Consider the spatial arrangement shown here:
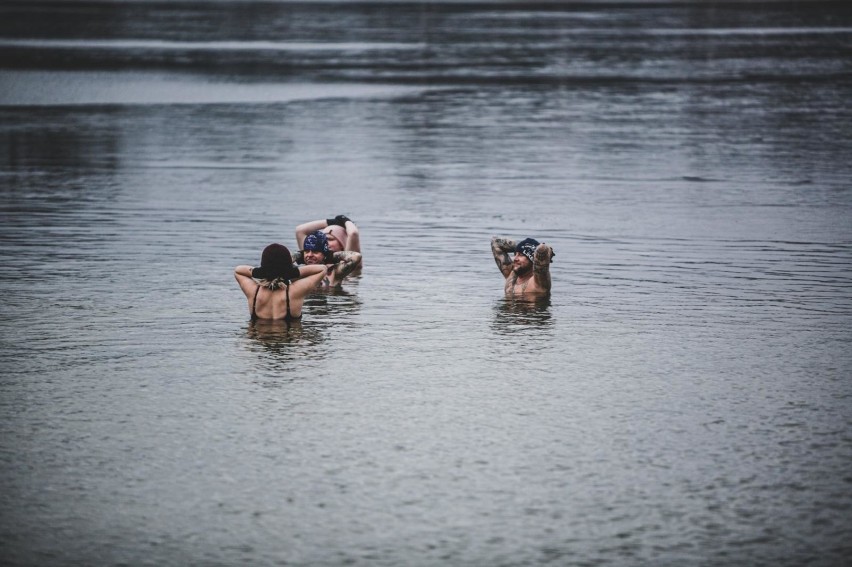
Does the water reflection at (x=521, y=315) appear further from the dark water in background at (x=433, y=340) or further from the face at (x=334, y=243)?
the face at (x=334, y=243)

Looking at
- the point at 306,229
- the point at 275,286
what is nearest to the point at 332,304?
the point at 275,286

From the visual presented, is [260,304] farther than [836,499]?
Yes

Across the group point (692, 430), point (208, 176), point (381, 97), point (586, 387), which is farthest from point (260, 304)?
point (381, 97)

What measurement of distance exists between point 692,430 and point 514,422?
4.07ft

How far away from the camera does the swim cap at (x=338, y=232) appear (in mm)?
15688

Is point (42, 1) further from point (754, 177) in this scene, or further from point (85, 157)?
point (754, 177)

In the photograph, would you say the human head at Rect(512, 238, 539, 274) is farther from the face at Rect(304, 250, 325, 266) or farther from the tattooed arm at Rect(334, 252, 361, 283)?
the face at Rect(304, 250, 325, 266)

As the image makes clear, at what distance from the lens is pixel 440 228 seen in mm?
18609

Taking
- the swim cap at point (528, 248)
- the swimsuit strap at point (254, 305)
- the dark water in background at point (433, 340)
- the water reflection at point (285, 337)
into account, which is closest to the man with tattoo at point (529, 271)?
the swim cap at point (528, 248)

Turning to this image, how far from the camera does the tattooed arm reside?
48.9 ft

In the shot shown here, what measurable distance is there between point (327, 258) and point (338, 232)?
2.72 feet

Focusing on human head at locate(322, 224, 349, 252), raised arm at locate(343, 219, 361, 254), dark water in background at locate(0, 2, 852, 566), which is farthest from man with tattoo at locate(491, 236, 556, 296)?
human head at locate(322, 224, 349, 252)

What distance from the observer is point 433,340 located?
494 inches

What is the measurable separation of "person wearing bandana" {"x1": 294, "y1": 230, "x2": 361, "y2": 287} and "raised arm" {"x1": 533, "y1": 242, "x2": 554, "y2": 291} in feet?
6.52
